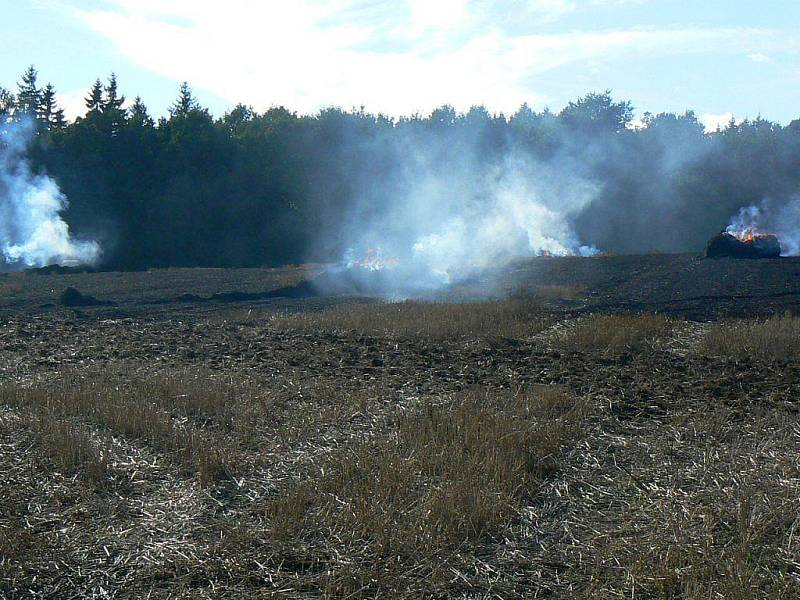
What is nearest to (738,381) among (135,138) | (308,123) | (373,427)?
(373,427)

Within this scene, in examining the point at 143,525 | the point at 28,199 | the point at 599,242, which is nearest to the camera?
the point at 143,525

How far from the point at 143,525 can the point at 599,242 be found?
49.2m

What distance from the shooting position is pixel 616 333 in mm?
13828

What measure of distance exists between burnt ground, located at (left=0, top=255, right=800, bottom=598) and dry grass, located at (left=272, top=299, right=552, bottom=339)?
370 millimetres

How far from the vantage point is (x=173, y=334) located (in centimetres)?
1553

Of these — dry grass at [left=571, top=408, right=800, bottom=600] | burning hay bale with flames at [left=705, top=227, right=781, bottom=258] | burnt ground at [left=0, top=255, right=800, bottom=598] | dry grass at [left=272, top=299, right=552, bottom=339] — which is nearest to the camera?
dry grass at [left=571, top=408, right=800, bottom=600]

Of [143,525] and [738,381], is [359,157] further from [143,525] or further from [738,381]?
[143,525]

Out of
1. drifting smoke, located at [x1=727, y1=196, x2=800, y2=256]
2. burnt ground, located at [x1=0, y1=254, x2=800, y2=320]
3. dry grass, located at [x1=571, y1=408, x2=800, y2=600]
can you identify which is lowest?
dry grass, located at [x1=571, y1=408, x2=800, y2=600]

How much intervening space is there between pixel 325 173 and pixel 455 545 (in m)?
49.5

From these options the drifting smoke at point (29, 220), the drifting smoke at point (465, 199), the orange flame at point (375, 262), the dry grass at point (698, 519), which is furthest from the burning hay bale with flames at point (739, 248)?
the drifting smoke at point (29, 220)

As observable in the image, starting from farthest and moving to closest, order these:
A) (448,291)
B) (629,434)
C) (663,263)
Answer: (663,263), (448,291), (629,434)

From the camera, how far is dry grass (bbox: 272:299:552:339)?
49.1 feet

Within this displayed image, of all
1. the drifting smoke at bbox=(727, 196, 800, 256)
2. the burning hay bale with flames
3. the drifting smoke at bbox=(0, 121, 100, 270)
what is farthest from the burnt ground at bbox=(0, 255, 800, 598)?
the drifting smoke at bbox=(727, 196, 800, 256)

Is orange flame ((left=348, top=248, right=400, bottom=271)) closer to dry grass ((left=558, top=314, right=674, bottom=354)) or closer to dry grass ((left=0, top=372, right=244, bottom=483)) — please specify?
dry grass ((left=558, top=314, right=674, bottom=354))
